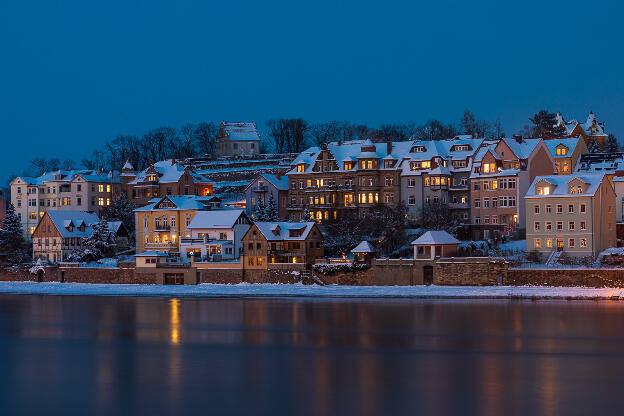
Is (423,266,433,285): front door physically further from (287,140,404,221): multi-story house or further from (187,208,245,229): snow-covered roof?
(187,208,245,229): snow-covered roof

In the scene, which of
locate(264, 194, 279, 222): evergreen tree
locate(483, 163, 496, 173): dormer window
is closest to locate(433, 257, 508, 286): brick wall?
locate(483, 163, 496, 173): dormer window

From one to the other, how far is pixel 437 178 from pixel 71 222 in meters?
30.2

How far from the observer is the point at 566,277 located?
4659 centimetres

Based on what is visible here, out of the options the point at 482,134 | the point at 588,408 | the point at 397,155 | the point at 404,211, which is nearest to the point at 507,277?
the point at 404,211

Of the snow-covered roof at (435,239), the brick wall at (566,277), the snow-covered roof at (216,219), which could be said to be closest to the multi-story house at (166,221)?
the snow-covered roof at (216,219)

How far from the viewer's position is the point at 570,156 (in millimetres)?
60938

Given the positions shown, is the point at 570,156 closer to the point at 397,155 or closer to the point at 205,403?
the point at 397,155

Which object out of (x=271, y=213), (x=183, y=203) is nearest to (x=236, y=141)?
(x=183, y=203)

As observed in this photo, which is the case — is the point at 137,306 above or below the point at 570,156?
below

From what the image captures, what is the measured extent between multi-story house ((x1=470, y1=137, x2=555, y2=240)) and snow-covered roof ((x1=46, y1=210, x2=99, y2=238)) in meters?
31.7

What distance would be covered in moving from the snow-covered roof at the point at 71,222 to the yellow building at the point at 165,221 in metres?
Answer: 5.11

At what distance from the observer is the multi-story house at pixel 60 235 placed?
66.6 meters

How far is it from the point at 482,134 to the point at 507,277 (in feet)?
147

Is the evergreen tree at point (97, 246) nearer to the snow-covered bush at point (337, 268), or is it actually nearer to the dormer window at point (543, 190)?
the snow-covered bush at point (337, 268)
